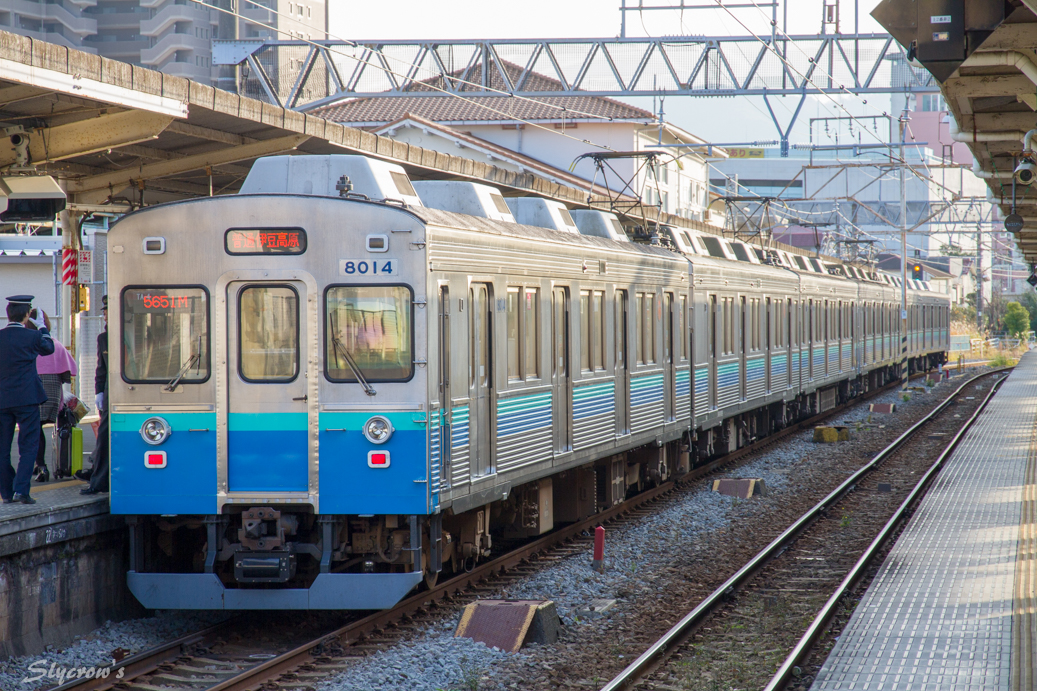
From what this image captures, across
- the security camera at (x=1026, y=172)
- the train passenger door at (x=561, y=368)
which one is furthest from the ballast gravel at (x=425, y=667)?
the security camera at (x=1026, y=172)

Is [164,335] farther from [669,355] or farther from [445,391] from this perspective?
[669,355]

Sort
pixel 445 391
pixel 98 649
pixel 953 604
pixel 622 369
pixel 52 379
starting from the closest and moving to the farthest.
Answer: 1. pixel 98 649
2. pixel 445 391
3. pixel 953 604
4. pixel 52 379
5. pixel 622 369

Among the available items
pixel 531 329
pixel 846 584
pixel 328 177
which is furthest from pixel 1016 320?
pixel 328 177

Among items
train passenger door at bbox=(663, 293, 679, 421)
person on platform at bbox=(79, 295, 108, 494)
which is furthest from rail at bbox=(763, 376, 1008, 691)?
person on platform at bbox=(79, 295, 108, 494)

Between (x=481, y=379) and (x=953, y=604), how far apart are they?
12.0ft

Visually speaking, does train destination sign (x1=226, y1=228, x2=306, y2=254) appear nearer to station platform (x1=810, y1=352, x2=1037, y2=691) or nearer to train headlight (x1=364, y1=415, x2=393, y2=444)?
train headlight (x1=364, y1=415, x2=393, y2=444)

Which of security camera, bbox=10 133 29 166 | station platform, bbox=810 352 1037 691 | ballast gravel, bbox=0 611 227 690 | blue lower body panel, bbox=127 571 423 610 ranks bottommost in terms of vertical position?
station platform, bbox=810 352 1037 691

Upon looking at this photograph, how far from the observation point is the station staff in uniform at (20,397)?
7.88 meters

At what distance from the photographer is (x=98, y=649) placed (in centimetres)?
711

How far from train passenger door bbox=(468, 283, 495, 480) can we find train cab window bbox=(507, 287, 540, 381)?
0.38 meters

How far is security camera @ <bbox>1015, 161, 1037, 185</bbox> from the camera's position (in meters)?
11.1

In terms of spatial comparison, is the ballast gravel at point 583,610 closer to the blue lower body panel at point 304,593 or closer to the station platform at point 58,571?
the blue lower body panel at point 304,593

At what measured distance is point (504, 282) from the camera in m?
8.74

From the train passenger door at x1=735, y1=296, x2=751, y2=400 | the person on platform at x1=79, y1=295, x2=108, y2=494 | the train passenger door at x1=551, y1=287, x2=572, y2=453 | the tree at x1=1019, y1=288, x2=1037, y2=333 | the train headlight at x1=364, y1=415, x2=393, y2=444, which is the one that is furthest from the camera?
the tree at x1=1019, y1=288, x2=1037, y2=333
